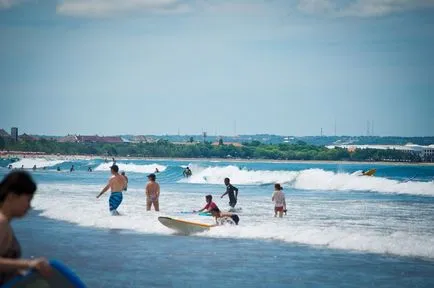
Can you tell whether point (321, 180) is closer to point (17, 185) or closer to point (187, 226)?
point (187, 226)

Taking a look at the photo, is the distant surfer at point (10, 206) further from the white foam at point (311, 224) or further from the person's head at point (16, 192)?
the white foam at point (311, 224)

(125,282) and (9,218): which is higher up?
(9,218)

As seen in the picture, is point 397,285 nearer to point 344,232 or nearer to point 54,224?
point 344,232

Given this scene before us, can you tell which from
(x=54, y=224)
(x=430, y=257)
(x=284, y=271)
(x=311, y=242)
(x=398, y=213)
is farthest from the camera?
(x=398, y=213)

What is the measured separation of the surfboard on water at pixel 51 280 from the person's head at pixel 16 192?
0.39 metres

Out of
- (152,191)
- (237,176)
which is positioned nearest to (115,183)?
(152,191)

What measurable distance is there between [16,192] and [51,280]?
573 mm

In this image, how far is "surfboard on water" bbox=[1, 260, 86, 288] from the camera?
15.2 ft

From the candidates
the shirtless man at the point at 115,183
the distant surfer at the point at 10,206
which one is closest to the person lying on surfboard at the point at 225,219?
the shirtless man at the point at 115,183

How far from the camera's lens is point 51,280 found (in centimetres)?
472

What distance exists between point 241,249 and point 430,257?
3631mm

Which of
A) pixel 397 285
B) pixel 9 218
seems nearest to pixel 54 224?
pixel 397 285

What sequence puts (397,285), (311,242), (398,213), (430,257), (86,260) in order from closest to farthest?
1. (397,285)
2. (86,260)
3. (430,257)
4. (311,242)
5. (398,213)

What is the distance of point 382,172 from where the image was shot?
323 ft
